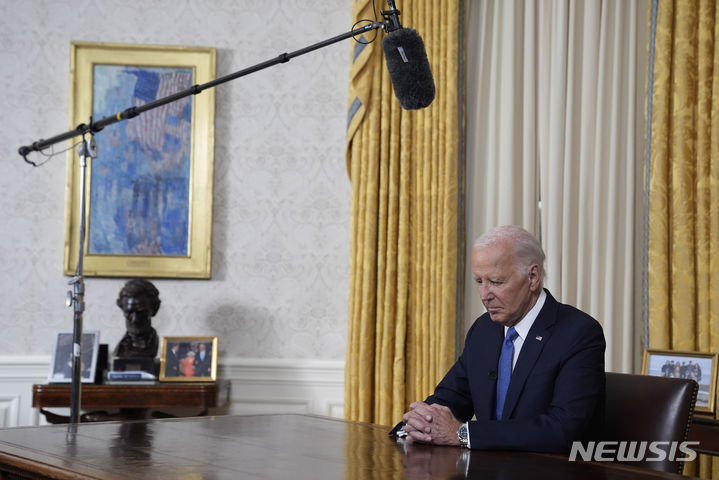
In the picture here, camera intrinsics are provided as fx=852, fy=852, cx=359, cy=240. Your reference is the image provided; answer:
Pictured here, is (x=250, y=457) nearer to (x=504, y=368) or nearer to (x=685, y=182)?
(x=504, y=368)

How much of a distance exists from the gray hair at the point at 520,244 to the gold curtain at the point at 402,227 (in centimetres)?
181

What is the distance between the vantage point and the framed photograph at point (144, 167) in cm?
516

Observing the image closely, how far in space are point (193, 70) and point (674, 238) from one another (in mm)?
2986

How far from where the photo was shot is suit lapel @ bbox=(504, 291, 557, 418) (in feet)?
9.09

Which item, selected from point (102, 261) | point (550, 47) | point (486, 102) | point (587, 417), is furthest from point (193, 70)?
point (587, 417)

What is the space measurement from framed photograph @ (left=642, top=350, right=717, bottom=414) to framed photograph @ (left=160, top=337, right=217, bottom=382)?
93.0 inches

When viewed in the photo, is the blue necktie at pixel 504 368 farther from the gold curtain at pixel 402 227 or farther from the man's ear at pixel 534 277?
the gold curtain at pixel 402 227

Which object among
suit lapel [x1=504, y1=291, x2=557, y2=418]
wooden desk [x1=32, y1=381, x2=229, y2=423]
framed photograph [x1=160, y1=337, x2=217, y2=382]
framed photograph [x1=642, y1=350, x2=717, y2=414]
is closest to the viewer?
suit lapel [x1=504, y1=291, x2=557, y2=418]

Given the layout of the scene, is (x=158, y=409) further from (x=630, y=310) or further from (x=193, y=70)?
(x=630, y=310)

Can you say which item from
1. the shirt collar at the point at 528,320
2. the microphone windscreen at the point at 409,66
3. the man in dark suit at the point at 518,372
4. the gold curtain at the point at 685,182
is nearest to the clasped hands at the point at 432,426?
the man in dark suit at the point at 518,372

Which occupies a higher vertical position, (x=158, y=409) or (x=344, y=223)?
(x=344, y=223)

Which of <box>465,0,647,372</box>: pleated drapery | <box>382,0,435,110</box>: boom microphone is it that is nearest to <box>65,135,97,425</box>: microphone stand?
<box>382,0,435,110</box>: boom microphone

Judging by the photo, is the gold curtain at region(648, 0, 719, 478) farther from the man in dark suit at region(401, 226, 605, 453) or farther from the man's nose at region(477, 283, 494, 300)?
the man's nose at region(477, 283, 494, 300)

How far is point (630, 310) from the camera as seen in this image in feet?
14.1
